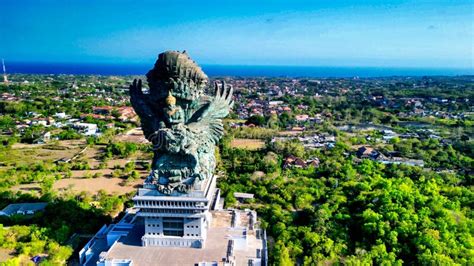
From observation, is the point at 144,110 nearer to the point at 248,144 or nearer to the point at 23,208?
the point at 23,208

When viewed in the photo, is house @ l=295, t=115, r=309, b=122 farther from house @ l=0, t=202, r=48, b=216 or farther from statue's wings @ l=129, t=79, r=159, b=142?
statue's wings @ l=129, t=79, r=159, b=142

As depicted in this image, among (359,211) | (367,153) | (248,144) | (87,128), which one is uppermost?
(87,128)

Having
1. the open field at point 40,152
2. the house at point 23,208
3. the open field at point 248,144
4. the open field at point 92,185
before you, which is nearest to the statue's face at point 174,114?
the house at point 23,208

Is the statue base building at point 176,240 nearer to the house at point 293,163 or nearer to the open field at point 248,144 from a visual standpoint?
the house at point 293,163

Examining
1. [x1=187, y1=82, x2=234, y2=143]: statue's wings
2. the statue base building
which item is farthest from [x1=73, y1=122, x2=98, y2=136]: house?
[x1=187, y1=82, x2=234, y2=143]: statue's wings

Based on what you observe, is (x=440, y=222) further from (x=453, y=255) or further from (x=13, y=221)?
(x=13, y=221)

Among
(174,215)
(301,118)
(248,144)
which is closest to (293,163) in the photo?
(248,144)
